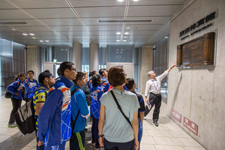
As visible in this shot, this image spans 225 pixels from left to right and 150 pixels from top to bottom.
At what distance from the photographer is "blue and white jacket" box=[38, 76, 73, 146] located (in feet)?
4.69

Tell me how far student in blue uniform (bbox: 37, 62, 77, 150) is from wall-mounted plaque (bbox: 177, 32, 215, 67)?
2882 mm

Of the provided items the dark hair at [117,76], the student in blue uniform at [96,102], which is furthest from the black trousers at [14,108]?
the dark hair at [117,76]

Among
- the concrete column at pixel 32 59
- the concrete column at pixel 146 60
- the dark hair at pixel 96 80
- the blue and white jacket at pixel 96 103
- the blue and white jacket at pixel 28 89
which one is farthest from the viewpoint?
the concrete column at pixel 32 59

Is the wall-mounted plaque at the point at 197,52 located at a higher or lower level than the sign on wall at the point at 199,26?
lower

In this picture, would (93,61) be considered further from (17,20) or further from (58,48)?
(17,20)

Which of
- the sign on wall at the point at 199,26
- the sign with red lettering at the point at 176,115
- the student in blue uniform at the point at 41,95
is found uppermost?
the sign on wall at the point at 199,26

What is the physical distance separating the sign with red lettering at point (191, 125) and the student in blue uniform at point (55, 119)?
315cm

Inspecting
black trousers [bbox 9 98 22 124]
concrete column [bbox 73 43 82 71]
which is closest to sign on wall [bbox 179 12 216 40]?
black trousers [bbox 9 98 22 124]

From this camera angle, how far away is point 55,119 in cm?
149

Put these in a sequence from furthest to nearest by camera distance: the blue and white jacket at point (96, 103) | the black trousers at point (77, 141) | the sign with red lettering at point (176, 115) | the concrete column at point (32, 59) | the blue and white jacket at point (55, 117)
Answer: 1. the concrete column at point (32, 59)
2. the sign with red lettering at point (176, 115)
3. the blue and white jacket at point (96, 103)
4. the black trousers at point (77, 141)
5. the blue and white jacket at point (55, 117)

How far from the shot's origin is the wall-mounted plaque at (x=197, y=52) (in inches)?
105

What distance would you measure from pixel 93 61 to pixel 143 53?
4094 mm

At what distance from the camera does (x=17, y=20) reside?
524 cm

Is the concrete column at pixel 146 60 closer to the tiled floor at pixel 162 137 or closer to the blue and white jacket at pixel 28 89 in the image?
the tiled floor at pixel 162 137
